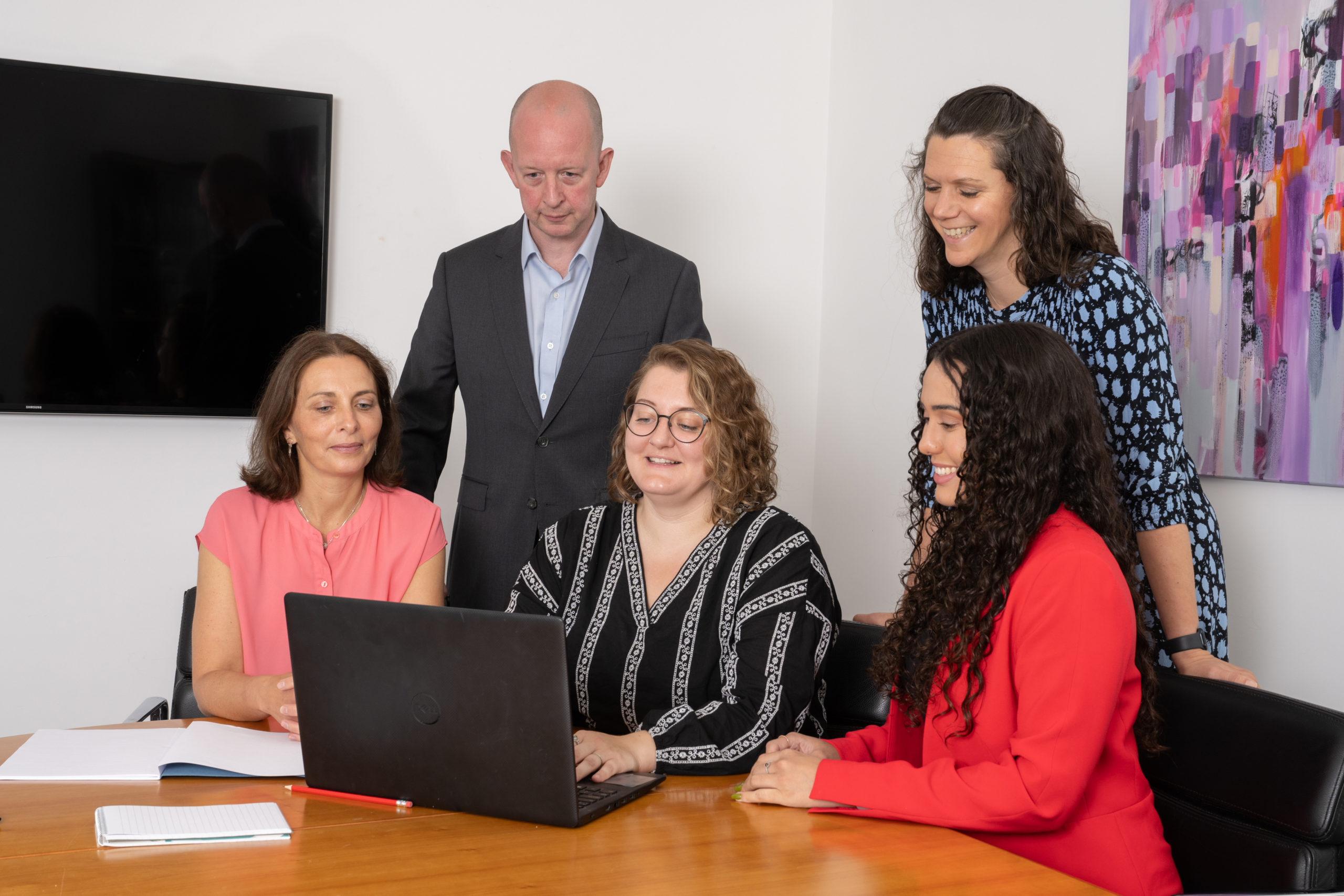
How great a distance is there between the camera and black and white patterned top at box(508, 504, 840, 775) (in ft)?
5.54

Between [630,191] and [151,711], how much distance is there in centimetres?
211

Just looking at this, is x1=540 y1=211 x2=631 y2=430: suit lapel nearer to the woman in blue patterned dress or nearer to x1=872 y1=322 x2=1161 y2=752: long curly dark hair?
the woman in blue patterned dress

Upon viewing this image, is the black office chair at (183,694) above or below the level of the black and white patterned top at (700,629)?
below

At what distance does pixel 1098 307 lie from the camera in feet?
6.01

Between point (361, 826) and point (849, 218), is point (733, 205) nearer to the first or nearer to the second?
point (849, 218)

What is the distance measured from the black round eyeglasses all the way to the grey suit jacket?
20.5 inches

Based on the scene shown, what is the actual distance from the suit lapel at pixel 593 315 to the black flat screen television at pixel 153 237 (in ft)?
3.28

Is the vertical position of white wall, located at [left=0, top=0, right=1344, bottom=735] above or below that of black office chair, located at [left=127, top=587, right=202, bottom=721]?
above

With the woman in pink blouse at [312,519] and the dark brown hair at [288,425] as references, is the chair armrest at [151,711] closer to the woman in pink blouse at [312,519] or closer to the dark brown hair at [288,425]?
the woman in pink blouse at [312,519]

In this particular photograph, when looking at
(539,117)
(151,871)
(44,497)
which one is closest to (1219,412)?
(539,117)

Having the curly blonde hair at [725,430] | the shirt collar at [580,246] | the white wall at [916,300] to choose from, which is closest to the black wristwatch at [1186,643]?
the white wall at [916,300]

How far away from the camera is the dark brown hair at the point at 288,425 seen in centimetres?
224

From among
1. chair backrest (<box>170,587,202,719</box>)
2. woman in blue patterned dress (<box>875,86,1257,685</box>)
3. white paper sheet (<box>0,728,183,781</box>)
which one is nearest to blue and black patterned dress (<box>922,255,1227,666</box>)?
woman in blue patterned dress (<box>875,86,1257,685</box>)

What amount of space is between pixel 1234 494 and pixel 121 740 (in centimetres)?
205
